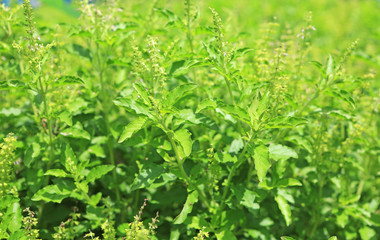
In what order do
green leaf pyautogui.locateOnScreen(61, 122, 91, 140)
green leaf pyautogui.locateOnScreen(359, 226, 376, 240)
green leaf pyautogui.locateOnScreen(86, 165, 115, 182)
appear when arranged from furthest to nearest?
green leaf pyautogui.locateOnScreen(359, 226, 376, 240)
green leaf pyautogui.locateOnScreen(61, 122, 91, 140)
green leaf pyautogui.locateOnScreen(86, 165, 115, 182)

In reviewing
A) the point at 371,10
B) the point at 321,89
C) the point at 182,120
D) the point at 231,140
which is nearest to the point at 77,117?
the point at 182,120

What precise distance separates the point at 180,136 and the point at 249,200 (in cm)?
86

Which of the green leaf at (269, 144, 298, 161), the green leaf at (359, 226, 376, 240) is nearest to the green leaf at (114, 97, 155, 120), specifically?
the green leaf at (269, 144, 298, 161)

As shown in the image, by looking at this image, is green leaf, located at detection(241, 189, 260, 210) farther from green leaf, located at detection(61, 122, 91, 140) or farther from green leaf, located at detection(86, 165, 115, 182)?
green leaf, located at detection(61, 122, 91, 140)

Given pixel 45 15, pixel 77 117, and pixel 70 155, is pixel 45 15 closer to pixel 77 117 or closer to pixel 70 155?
pixel 77 117

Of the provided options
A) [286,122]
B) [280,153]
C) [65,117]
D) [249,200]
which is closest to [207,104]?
[286,122]

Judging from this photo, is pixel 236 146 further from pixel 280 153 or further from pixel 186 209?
pixel 186 209

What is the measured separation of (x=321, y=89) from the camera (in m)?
3.26

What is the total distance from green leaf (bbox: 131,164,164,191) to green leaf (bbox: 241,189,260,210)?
2.50 feet

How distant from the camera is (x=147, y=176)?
2.96m

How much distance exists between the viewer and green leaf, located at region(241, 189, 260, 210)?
2.99 meters

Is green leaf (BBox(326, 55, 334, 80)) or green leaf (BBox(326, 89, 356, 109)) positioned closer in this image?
green leaf (BBox(326, 89, 356, 109))

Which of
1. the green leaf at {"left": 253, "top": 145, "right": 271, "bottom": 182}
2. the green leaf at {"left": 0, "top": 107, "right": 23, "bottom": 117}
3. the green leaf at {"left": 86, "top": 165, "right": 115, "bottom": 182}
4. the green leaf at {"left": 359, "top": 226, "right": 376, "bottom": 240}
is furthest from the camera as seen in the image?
the green leaf at {"left": 359, "top": 226, "right": 376, "bottom": 240}

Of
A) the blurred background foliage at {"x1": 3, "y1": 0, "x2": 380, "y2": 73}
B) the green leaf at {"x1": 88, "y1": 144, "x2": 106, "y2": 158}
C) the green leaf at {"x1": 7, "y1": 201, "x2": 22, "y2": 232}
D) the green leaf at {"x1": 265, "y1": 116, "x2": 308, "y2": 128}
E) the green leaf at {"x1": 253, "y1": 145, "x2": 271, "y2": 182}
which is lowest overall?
the green leaf at {"x1": 7, "y1": 201, "x2": 22, "y2": 232}
